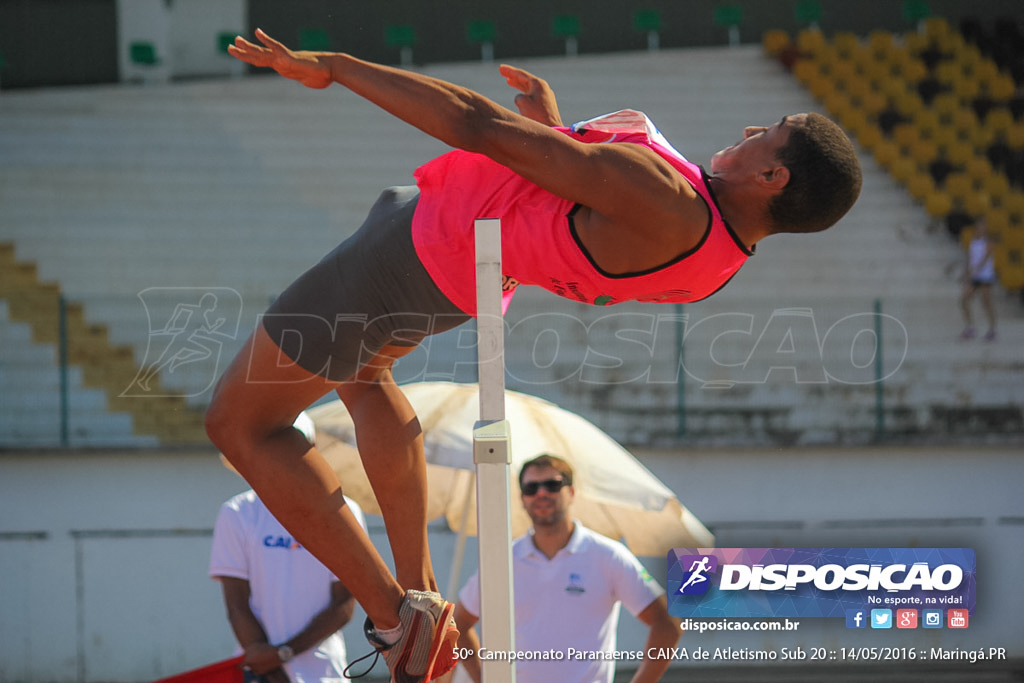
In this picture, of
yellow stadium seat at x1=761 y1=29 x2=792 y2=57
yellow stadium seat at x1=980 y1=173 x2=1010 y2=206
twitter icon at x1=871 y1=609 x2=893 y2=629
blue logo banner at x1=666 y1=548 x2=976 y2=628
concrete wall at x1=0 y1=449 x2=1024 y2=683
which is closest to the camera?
blue logo banner at x1=666 y1=548 x2=976 y2=628

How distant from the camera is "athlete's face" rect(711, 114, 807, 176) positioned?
1.68m

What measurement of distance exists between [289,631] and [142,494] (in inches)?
82.3

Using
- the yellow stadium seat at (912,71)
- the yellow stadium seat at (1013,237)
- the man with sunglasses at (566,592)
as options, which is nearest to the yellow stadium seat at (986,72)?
the yellow stadium seat at (912,71)

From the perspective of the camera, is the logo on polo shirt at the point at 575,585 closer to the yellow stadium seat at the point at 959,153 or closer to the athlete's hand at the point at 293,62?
the athlete's hand at the point at 293,62

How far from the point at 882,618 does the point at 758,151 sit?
327cm

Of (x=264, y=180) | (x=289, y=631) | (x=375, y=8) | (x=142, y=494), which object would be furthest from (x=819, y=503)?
(x=375, y=8)

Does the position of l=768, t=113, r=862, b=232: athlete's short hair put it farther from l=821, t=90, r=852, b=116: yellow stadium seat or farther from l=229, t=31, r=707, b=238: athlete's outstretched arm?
l=821, t=90, r=852, b=116: yellow stadium seat

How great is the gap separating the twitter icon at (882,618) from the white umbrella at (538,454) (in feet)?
→ 3.12

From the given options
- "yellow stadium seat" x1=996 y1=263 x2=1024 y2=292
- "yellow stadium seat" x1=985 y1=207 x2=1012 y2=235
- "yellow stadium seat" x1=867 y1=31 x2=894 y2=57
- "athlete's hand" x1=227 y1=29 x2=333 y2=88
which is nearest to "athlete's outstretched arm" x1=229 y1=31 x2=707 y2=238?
"athlete's hand" x1=227 y1=29 x2=333 y2=88

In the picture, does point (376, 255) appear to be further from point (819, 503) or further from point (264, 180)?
point (264, 180)

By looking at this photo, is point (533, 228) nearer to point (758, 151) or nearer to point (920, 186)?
point (758, 151)

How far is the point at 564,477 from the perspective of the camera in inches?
132

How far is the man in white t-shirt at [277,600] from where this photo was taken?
3.24m

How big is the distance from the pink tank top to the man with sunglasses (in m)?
1.67
